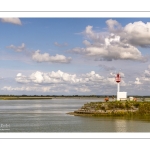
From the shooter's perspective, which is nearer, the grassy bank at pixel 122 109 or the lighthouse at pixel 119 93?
the grassy bank at pixel 122 109

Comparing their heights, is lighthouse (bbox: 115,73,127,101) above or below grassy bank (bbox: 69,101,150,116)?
above

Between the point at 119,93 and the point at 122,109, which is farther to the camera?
the point at 119,93

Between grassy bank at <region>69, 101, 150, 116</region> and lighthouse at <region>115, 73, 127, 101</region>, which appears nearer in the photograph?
grassy bank at <region>69, 101, 150, 116</region>

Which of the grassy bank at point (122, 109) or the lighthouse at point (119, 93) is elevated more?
the lighthouse at point (119, 93)

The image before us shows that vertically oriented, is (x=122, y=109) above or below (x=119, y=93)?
below

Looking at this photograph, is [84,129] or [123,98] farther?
[123,98]
